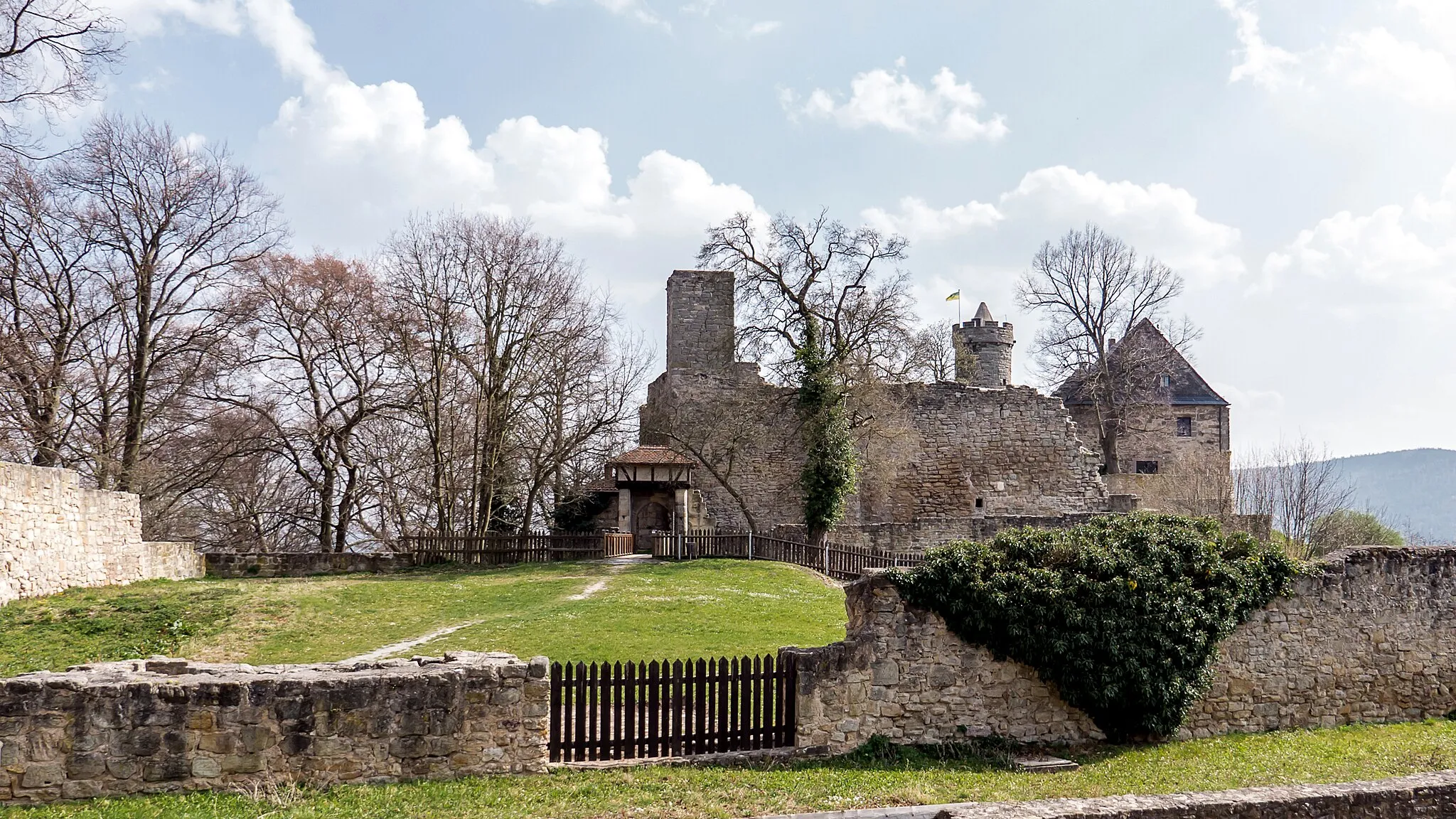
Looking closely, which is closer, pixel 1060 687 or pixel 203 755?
pixel 203 755

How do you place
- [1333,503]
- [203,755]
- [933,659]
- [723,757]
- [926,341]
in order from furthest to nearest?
[926,341] < [1333,503] < [933,659] < [723,757] < [203,755]

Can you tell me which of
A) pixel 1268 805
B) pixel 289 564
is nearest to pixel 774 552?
pixel 289 564

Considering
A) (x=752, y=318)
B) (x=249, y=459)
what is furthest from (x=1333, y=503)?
(x=249, y=459)

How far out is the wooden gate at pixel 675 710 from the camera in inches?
343

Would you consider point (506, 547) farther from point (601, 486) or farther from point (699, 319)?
point (699, 319)

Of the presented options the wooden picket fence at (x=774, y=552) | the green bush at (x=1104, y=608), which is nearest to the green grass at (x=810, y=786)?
the green bush at (x=1104, y=608)

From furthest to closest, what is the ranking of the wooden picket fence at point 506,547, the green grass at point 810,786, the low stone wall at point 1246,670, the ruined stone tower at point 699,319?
the ruined stone tower at point 699,319, the wooden picket fence at point 506,547, the low stone wall at point 1246,670, the green grass at point 810,786

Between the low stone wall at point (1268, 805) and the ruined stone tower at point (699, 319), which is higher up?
the ruined stone tower at point (699, 319)

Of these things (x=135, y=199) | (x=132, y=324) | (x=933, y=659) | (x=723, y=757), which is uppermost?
(x=135, y=199)

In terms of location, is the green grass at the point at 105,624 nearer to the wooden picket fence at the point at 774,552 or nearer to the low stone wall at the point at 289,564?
Answer: the low stone wall at the point at 289,564

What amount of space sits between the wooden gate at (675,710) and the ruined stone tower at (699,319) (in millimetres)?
23203

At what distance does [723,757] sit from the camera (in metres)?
9.02

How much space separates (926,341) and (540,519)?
13951 millimetres

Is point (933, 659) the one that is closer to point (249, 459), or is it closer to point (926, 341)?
point (926, 341)
